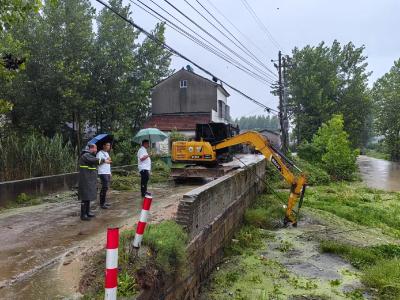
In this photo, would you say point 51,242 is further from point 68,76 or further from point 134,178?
point 68,76

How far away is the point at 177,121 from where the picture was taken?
37.2 meters

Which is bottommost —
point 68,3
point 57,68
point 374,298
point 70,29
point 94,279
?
point 374,298

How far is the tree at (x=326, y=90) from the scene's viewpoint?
141 feet

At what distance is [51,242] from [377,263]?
7.04 m

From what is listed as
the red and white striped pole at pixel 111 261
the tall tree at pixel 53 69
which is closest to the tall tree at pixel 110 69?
the tall tree at pixel 53 69

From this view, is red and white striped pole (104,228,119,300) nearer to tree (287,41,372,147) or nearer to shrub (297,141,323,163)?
shrub (297,141,323,163)

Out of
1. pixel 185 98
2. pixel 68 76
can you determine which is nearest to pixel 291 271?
pixel 68 76

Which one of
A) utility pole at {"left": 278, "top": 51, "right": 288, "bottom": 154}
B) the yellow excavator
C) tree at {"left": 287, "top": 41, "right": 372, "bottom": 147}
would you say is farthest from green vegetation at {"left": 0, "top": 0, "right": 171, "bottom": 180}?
tree at {"left": 287, "top": 41, "right": 372, "bottom": 147}

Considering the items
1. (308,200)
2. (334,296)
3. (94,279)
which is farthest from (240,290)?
(308,200)

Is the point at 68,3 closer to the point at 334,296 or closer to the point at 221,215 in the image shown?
the point at 221,215

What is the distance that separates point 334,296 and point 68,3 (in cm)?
1907

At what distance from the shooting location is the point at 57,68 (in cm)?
→ 1941

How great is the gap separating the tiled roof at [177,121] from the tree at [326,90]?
41.9 ft

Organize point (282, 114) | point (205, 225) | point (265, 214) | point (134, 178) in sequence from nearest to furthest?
point (205, 225) < point (265, 214) < point (134, 178) < point (282, 114)
